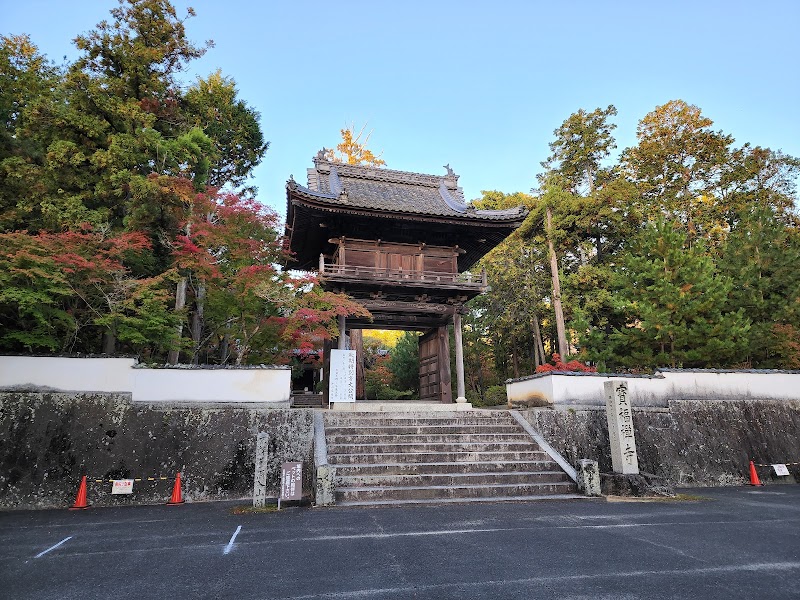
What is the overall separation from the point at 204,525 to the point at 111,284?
21.7ft

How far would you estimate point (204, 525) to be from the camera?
6.38m

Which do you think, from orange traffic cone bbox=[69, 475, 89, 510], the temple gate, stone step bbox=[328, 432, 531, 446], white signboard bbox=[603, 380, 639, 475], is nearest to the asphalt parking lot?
orange traffic cone bbox=[69, 475, 89, 510]

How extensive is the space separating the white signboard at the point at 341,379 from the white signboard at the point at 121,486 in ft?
18.4

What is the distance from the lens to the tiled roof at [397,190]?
48.7 ft

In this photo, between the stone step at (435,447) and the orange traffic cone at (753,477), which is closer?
the stone step at (435,447)

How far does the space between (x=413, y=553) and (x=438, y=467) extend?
4.27 metres

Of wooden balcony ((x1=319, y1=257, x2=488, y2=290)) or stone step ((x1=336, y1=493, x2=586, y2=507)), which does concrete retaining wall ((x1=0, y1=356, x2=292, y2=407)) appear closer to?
stone step ((x1=336, y1=493, x2=586, y2=507))

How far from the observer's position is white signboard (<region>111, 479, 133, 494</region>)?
8.48m

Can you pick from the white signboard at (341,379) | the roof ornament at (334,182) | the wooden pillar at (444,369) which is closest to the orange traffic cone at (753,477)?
the wooden pillar at (444,369)

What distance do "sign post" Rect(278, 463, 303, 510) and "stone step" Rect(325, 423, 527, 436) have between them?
224 cm

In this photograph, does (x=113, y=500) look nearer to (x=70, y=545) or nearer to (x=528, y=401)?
(x=70, y=545)

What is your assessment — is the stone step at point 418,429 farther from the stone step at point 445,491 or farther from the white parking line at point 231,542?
the white parking line at point 231,542

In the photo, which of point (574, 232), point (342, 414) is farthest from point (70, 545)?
point (574, 232)

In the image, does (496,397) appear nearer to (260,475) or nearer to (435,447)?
(435,447)
